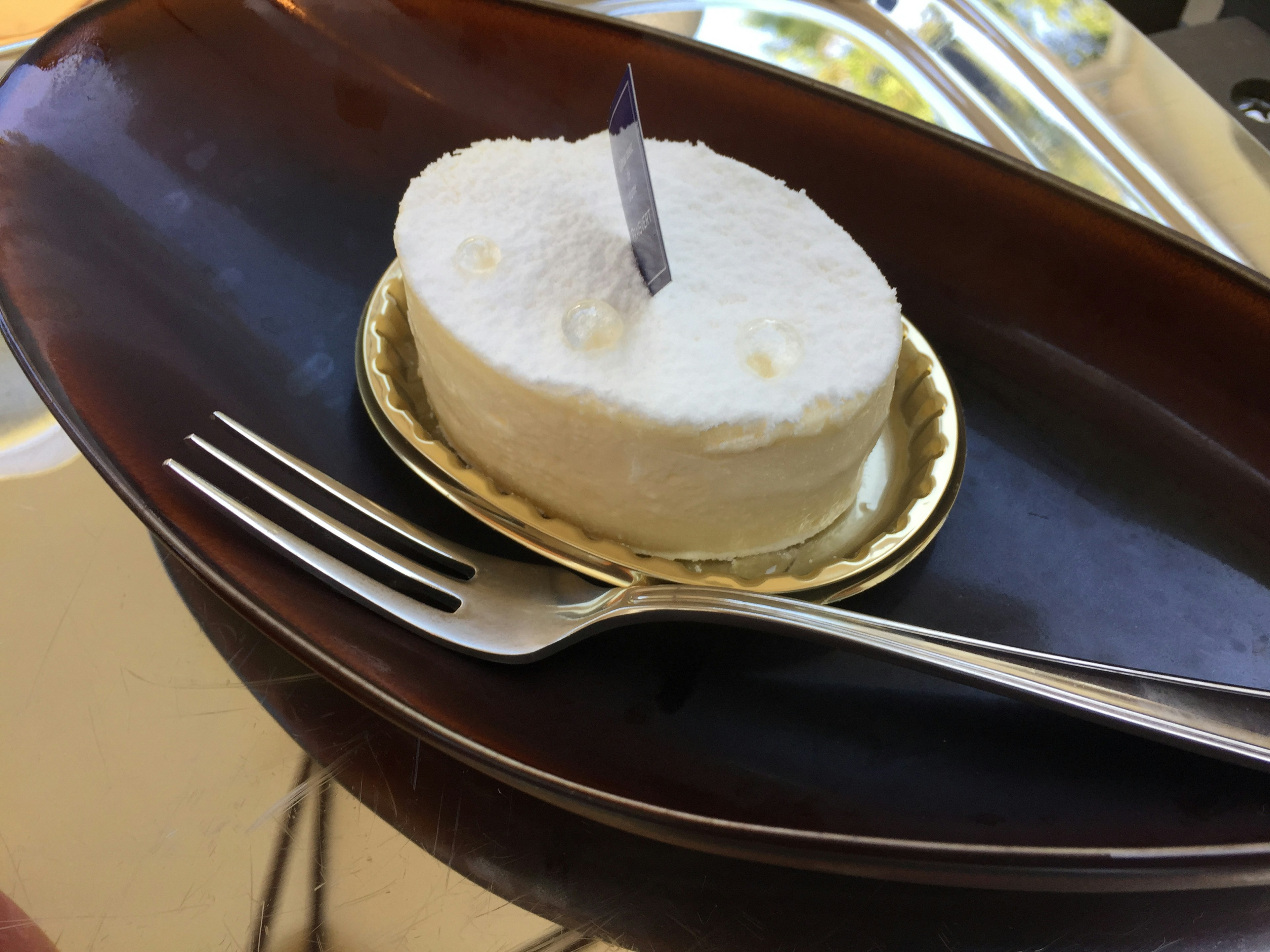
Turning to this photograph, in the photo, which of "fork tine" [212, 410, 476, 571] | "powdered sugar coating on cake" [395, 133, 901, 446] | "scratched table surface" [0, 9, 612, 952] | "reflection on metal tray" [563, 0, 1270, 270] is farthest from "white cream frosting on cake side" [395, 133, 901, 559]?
"reflection on metal tray" [563, 0, 1270, 270]

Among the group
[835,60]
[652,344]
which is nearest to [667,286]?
[652,344]

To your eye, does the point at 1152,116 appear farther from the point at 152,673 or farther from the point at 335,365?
the point at 152,673

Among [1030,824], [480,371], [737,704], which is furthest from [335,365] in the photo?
[1030,824]

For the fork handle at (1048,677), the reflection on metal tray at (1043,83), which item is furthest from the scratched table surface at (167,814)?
the reflection on metal tray at (1043,83)

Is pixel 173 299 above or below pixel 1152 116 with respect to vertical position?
below

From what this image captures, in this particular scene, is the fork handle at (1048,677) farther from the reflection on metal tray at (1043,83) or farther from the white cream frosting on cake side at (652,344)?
the reflection on metal tray at (1043,83)
